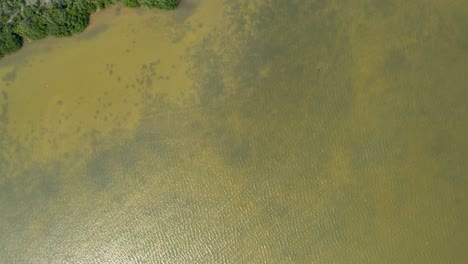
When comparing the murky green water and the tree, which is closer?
the murky green water

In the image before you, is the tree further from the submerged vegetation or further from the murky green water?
the murky green water

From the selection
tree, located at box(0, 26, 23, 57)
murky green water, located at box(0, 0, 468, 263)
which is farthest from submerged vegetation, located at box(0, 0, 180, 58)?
murky green water, located at box(0, 0, 468, 263)

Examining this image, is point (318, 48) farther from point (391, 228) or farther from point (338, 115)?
point (391, 228)

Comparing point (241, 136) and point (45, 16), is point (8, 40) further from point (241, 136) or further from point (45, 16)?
point (241, 136)

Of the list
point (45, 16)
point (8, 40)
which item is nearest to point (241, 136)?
point (45, 16)

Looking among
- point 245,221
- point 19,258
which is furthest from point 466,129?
point 19,258
